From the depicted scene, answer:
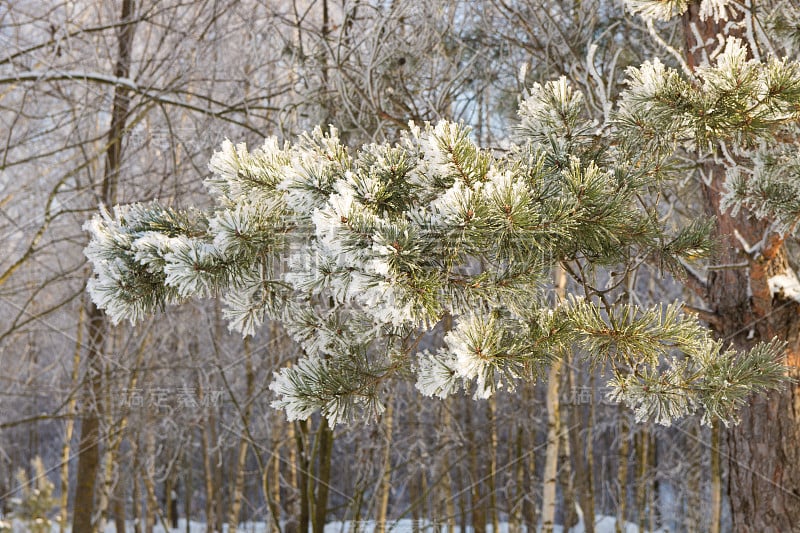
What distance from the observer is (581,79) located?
3051 mm

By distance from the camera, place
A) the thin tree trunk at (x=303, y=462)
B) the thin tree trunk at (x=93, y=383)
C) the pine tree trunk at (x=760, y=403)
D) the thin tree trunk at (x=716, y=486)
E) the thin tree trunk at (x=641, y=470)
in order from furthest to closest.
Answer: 1. the thin tree trunk at (x=641, y=470)
2. the thin tree trunk at (x=716, y=486)
3. the thin tree trunk at (x=93, y=383)
4. the thin tree trunk at (x=303, y=462)
5. the pine tree trunk at (x=760, y=403)

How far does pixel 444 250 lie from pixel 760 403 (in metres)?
1.65

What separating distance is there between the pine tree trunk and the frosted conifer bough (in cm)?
93

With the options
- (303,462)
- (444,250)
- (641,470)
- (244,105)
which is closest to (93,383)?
(303,462)

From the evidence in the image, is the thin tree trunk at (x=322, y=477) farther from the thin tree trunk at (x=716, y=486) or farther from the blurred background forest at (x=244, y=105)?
the thin tree trunk at (x=716, y=486)

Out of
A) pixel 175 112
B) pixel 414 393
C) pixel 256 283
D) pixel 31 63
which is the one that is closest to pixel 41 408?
pixel 414 393

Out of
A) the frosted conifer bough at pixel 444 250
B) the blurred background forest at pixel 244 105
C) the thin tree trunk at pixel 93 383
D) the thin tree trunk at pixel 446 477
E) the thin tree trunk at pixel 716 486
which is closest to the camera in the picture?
the frosted conifer bough at pixel 444 250

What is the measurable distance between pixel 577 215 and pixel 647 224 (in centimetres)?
30

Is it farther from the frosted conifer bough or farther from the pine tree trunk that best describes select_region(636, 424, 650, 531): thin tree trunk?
the frosted conifer bough

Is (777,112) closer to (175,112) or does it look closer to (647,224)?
(647,224)

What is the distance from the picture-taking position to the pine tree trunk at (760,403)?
2.31 metres

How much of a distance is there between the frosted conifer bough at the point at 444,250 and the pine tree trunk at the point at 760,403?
93 centimetres

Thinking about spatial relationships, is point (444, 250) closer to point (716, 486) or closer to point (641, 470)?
point (716, 486)

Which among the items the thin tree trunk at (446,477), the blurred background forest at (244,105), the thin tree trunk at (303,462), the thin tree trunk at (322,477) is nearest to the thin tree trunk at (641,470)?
the blurred background forest at (244,105)
